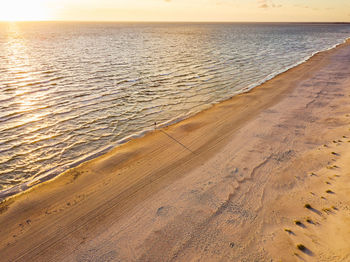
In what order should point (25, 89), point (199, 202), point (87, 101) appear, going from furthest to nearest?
point (25, 89) < point (87, 101) < point (199, 202)

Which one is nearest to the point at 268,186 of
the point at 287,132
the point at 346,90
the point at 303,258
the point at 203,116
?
the point at 303,258

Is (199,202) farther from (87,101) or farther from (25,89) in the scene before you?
(25,89)

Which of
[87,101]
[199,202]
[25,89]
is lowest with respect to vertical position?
[199,202]

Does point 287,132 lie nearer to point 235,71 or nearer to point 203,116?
point 203,116

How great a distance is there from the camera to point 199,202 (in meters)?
7.60

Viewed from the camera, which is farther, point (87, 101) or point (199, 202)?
point (87, 101)

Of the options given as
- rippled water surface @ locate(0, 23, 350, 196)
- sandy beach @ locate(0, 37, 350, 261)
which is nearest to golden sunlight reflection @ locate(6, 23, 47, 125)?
rippled water surface @ locate(0, 23, 350, 196)

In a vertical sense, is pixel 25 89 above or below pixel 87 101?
above

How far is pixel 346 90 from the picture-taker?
19.7m

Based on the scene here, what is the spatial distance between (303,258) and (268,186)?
9.69 ft

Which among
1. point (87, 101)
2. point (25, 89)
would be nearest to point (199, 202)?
point (87, 101)

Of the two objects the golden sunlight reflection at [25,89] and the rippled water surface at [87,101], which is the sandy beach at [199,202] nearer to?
the rippled water surface at [87,101]

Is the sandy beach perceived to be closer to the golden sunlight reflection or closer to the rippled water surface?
the rippled water surface

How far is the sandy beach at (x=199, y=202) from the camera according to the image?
236 inches
